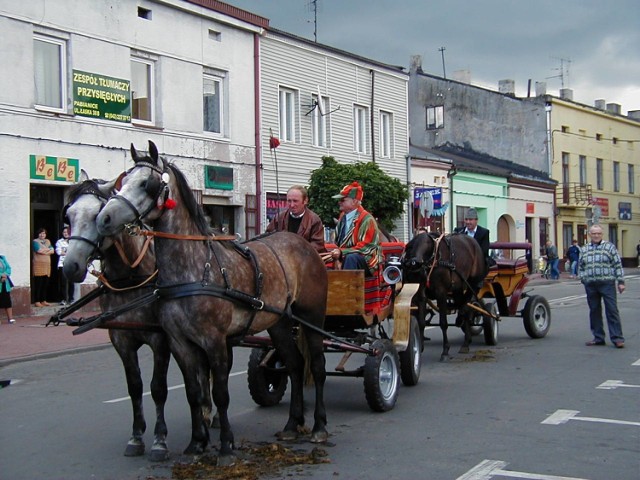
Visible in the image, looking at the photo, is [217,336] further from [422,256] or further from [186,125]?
[186,125]

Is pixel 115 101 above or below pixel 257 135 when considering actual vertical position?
above

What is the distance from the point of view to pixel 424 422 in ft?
25.2

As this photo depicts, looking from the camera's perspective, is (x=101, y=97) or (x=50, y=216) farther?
(x=101, y=97)

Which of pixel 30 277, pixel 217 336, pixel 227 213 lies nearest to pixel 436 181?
pixel 227 213

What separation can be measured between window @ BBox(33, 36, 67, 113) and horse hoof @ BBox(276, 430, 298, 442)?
539 inches

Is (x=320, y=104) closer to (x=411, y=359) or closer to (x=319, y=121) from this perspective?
(x=319, y=121)

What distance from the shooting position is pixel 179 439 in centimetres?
720

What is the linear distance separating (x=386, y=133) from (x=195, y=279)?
25487 mm

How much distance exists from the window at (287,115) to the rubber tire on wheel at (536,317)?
42.4ft

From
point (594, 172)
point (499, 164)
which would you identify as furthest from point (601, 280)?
point (594, 172)

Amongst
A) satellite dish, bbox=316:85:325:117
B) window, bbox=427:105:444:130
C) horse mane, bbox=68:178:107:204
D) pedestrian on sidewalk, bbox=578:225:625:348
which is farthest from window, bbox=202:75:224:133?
window, bbox=427:105:444:130

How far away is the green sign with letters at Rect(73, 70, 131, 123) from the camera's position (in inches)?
757

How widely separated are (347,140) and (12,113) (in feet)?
42.6

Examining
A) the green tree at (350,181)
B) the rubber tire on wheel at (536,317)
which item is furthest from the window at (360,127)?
the rubber tire on wheel at (536,317)
